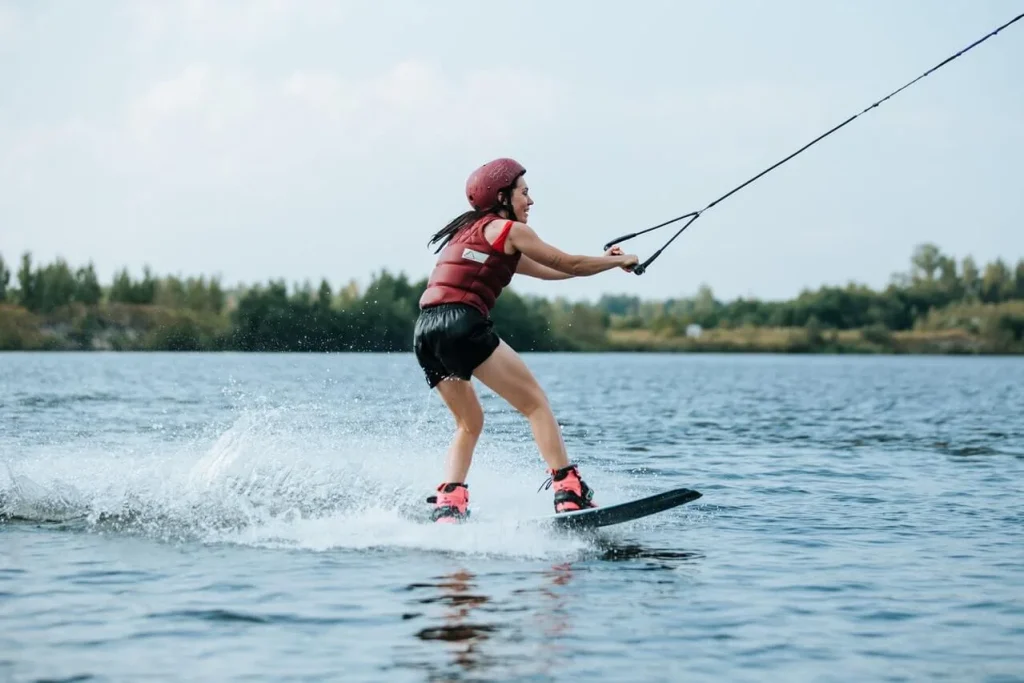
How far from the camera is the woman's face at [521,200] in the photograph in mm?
8773

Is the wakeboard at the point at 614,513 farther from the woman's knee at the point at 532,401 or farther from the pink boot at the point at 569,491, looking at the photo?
the woman's knee at the point at 532,401

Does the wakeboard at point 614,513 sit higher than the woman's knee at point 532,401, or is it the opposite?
the woman's knee at point 532,401

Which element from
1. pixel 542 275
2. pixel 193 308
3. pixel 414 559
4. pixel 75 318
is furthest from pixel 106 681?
pixel 193 308

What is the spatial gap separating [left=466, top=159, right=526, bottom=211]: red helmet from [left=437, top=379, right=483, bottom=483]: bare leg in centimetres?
115

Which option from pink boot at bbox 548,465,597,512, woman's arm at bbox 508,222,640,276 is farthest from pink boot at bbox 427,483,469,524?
woman's arm at bbox 508,222,640,276

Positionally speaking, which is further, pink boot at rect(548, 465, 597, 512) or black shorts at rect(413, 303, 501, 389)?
pink boot at rect(548, 465, 597, 512)

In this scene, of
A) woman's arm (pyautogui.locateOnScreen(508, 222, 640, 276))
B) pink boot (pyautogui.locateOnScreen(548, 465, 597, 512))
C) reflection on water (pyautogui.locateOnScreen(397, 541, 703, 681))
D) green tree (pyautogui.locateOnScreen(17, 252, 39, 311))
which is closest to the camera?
reflection on water (pyautogui.locateOnScreen(397, 541, 703, 681))

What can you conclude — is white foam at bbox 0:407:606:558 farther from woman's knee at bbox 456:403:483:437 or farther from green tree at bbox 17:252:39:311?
green tree at bbox 17:252:39:311

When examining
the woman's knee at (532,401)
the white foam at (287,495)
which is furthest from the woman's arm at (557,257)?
the white foam at (287,495)

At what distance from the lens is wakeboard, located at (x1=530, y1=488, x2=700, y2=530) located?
28.1 ft

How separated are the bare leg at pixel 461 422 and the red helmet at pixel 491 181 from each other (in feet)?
3.78

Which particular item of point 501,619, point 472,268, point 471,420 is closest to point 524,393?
point 471,420

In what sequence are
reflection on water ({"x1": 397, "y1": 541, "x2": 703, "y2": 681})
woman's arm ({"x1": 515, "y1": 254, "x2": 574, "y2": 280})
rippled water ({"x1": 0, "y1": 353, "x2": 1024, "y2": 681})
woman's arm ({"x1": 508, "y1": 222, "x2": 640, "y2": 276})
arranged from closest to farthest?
1. reflection on water ({"x1": 397, "y1": 541, "x2": 703, "y2": 681})
2. rippled water ({"x1": 0, "y1": 353, "x2": 1024, "y2": 681})
3. woman's arm ({"x1": 508, "y1": 222, "x2": 640, "y2": 276})
4. woman's arm ({"x1": 515, "y1": 254, "x2": 574, "y2": 280})

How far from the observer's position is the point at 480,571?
25.5 feet
